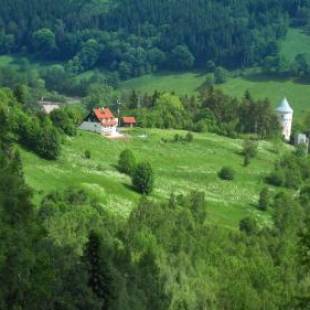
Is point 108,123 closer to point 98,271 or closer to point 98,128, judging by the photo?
point 98,128

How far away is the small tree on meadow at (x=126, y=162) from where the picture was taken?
3898 inches

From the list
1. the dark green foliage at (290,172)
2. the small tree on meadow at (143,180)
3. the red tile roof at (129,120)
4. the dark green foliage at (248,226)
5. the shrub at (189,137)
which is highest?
the dark green foliage at (248,226)

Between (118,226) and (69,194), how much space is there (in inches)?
484

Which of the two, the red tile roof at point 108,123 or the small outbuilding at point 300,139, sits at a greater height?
the red tile roof at point 108,123

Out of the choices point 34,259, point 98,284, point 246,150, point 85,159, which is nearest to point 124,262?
point 98,284

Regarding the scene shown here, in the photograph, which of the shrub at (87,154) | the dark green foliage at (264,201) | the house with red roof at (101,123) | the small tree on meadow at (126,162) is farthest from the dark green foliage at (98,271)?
the house with red roof at (101,123)

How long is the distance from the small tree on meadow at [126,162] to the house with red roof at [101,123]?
60.1ft

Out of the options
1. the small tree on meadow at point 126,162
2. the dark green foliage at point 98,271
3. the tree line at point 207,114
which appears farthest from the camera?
the tree line at point 207,114

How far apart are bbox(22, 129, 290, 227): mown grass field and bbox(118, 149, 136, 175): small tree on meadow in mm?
809

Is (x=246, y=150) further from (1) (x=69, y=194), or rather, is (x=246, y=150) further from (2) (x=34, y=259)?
(2) (x=34, y=259)

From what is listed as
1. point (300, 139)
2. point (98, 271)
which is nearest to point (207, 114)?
point (300, 139)

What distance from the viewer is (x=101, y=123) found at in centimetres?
12031

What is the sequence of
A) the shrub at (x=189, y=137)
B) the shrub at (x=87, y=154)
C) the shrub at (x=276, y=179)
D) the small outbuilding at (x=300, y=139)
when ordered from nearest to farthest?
the shrub at (x=87, y=154) → the shrub at (x=276, y=179) → the shrub at (x=189, y=137) → the small outbuilding at (x=300, y=139)

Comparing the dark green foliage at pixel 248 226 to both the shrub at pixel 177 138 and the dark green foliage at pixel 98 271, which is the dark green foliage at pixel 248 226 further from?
the shrub at pixel 177 138
